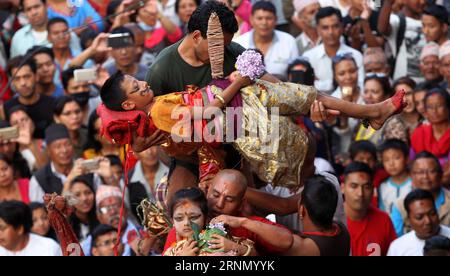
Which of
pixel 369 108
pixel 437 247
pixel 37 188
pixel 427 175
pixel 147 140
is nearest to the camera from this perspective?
pixel 147 140

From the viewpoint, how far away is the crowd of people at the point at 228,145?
941cm

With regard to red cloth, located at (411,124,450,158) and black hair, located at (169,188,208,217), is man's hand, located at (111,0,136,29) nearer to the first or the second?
red cloth, located at (411,124,450,158)

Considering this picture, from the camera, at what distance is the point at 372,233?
1091 centimetres

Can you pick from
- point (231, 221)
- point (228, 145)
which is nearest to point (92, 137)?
point (228, 145)

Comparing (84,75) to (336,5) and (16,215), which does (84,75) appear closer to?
(16,215)

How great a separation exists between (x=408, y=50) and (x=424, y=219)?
2169 millimetres

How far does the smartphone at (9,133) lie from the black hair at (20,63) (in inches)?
24.9

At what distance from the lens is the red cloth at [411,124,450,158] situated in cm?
1187

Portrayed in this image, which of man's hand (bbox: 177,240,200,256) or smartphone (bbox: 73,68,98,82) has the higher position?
smartphone (bbox: 73,68,98,82)

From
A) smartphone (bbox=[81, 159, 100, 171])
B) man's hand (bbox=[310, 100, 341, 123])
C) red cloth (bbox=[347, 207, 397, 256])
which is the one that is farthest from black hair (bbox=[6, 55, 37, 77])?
man's hand (bbox=[310, 100, 341, 123])

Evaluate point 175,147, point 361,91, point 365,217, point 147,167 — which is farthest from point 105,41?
point 175,147

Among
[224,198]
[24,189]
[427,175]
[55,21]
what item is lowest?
[24,189]

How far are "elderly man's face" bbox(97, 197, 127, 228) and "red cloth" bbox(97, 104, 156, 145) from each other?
289cm
